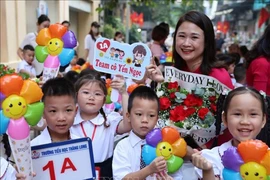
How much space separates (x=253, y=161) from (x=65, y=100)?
119 cm

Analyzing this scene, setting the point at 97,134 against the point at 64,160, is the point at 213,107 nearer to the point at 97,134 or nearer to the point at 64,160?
the point at 97,134

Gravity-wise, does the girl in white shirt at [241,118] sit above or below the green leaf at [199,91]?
below

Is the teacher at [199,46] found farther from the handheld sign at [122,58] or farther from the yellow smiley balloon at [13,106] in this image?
the yellow smiley balloon at [13,106]

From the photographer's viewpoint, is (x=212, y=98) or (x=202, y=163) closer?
(x=202, y=163)

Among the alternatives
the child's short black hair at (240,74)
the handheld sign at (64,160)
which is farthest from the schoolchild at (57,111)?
the child's short black hair at (240,74)

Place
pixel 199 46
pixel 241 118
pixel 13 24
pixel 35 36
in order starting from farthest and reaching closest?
pixel 13 24
pixel 35 36
pixel 199 46
pixel 241 118

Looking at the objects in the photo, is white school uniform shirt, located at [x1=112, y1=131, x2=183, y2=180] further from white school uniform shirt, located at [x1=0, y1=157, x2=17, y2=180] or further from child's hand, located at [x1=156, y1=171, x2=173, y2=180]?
white school uniform shirt, located at [x1=0, y1=157, x2=17, y2=180]

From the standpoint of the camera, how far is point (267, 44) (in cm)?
291

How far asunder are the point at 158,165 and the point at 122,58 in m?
0.97

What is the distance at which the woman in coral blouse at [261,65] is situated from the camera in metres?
2.86

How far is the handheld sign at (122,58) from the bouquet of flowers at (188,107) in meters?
0.34

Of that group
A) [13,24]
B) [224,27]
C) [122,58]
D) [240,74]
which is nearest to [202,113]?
[122,58]

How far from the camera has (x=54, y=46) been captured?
295cm

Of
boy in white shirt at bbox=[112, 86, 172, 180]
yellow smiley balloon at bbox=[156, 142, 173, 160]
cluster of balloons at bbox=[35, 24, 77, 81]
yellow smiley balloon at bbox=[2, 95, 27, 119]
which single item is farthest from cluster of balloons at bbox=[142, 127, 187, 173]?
cluster of balloons at bbox=[35, 24, 77, 81]
